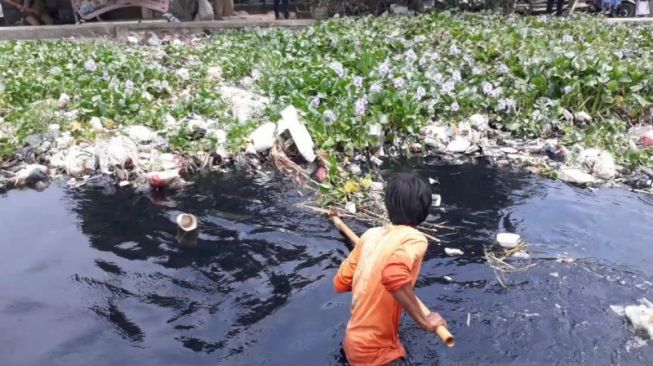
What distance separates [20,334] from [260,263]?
1.43 m

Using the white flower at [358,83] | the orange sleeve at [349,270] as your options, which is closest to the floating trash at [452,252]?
the orange sleeve at [349,270]

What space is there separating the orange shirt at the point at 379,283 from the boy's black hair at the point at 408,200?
0.16 ft

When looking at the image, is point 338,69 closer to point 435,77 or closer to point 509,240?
point 435,77

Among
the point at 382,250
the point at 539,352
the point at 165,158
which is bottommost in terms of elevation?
the point at 539,352

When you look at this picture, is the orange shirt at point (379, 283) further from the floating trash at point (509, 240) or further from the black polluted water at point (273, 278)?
the floating trash at point (509, 240)

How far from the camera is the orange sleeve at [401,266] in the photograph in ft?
7.77

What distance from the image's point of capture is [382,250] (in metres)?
2.46

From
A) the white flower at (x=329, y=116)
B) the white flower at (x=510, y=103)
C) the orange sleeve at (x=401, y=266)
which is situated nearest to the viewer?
the orange sleeve at (x=401, y=266)

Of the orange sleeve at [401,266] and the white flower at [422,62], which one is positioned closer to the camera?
the orange sleeve at [401,266]

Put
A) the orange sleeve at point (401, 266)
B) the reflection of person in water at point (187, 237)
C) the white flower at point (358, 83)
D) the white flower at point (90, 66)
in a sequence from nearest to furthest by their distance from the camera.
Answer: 1. the orange sleeve at point (401, 266)
2. the reflection of person in water at point (187, 237)
3. the white flower at point (358, 83)
4. the white flower at point (90, 66)

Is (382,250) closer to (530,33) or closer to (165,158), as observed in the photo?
(165,158)

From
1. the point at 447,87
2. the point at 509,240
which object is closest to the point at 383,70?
the point at 447,87

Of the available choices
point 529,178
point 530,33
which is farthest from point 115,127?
point 530,33

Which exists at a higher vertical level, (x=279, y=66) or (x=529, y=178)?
(x=279, y=66)
